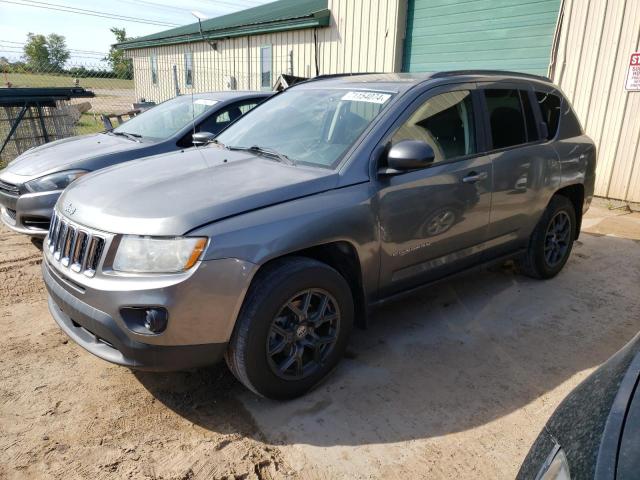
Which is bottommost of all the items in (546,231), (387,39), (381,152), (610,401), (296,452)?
(296,452)

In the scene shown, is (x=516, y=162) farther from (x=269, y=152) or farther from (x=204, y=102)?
(x=204, y=102)

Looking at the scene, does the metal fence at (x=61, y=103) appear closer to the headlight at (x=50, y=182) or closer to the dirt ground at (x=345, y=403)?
the headlight at (x=50, y=182)

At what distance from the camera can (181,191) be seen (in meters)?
2.73

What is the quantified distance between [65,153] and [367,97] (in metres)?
3.48

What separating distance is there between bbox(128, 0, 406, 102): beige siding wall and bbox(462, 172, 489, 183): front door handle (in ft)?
25.1

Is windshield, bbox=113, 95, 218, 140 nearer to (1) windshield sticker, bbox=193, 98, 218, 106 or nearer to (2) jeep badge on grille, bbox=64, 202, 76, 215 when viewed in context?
(1) windshield sticker, bbox=193, 98, 218, 106

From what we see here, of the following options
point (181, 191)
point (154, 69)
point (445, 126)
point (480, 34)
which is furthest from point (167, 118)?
point (154, 69)

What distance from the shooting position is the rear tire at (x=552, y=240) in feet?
14.6

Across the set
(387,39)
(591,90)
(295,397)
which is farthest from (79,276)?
(387,39)

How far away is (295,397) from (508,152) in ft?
8.26

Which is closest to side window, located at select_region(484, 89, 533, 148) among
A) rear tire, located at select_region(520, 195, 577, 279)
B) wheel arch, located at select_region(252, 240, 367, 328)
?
rear tire, located at select_region(520, 195, 577, 279)

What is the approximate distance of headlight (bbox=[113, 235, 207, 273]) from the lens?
7.79ft

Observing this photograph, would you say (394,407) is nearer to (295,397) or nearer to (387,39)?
(295,397)

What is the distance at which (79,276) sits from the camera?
2559 millimetres
